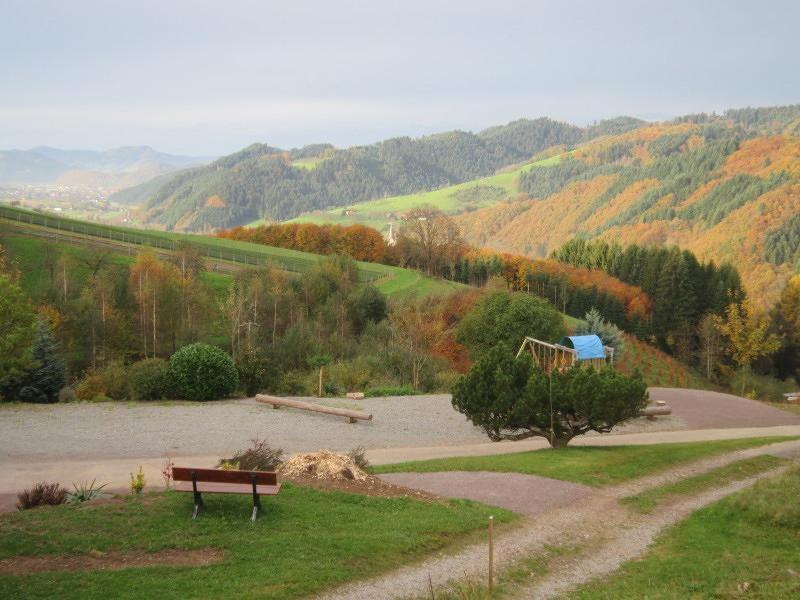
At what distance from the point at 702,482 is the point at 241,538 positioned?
420 inches

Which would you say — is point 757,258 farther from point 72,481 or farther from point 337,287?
point 72,481

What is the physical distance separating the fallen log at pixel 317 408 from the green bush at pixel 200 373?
2.10 meters

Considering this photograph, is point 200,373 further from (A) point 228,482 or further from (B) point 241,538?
(B) point 241,538

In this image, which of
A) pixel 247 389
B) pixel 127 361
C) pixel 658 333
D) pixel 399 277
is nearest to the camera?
pixel 247 389

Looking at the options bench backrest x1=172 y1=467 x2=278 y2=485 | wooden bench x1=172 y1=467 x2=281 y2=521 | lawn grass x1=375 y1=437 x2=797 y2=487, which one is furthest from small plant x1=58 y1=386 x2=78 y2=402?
bench backrest x1=172 y1=467 x2=278 y2=485

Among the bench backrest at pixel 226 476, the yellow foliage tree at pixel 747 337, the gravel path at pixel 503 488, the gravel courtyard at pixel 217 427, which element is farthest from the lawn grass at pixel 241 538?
the yellow foliage tree at pixel 747 337

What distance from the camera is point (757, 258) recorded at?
128000 millimetres

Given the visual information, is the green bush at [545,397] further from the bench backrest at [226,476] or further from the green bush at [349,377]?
the green bush at [349,377]

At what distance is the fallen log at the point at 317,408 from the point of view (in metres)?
24.1

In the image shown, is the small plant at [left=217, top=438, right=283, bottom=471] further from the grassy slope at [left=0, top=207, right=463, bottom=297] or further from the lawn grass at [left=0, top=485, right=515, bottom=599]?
the grassy slope at [left=0, top=207, right=463, bottom=297]

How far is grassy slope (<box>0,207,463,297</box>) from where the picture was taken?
201 feet

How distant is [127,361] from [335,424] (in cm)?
1822

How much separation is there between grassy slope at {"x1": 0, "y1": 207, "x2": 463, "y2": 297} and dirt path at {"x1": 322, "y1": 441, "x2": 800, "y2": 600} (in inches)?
1905

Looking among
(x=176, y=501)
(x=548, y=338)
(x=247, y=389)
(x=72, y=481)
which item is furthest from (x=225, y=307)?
(x=176, y=501)
